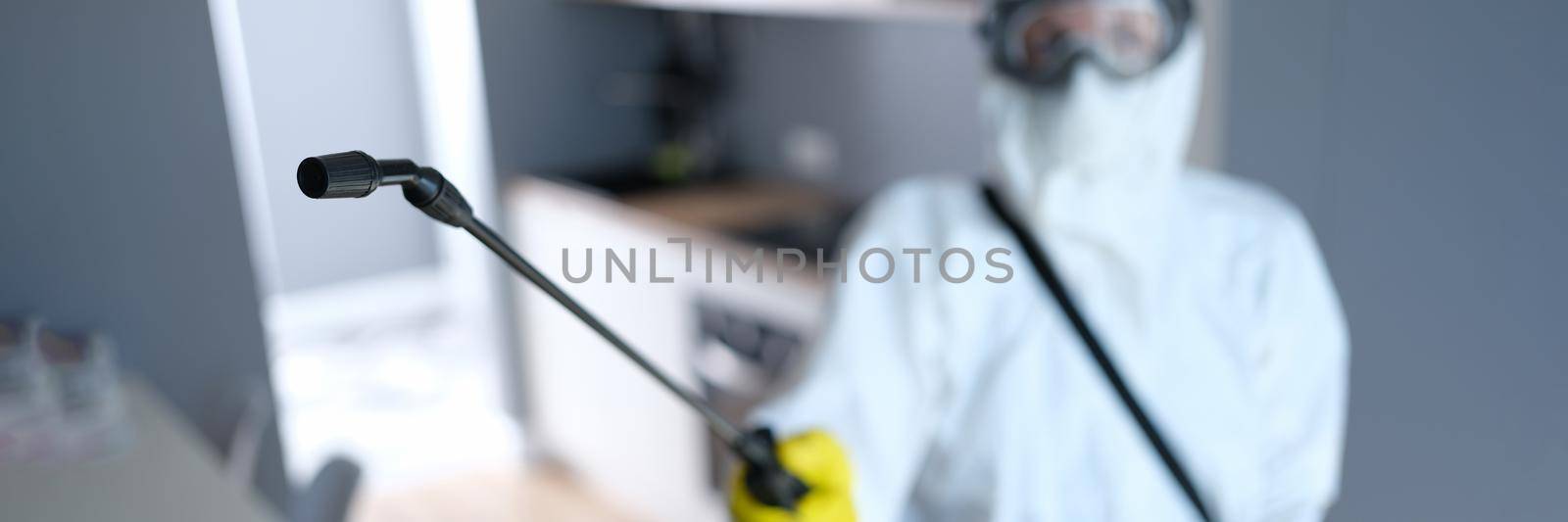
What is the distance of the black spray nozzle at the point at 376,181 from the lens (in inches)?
14.4

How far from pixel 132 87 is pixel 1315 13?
64cm

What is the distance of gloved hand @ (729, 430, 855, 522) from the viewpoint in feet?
2.15

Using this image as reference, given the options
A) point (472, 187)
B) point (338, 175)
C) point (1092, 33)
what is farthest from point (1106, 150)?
point (338, 175)

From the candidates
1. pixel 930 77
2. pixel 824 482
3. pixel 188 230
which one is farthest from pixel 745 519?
pixel 930 77

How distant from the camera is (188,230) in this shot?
0.65 m

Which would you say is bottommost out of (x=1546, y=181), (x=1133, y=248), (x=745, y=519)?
(x=745, y=519)

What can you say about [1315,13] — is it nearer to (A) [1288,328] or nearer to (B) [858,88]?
(A) [1288,328]

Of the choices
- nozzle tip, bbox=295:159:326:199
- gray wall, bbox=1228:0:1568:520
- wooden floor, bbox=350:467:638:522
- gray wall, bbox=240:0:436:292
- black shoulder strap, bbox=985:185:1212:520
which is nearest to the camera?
nozzle tip, bbox=295:159:326:199

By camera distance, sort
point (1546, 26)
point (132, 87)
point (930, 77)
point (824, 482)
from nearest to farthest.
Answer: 1. point (1546, 26)
2. point (132, 87)
3. point (824, 482)
4. point (930, 77)

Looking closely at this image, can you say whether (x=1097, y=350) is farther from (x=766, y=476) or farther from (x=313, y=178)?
(x=313, y=178)

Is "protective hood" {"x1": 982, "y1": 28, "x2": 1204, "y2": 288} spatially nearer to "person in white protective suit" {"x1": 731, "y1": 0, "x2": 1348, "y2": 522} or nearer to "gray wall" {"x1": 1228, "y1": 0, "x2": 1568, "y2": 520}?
"person in white protective suit" {"x1": 731, "y1": 0, "x2": 1348, "y2": 522}

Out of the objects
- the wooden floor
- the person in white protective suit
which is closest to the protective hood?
the person in white protective suit

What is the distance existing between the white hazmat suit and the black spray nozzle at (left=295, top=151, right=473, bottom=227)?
40 cm

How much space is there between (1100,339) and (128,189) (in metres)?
0.64
